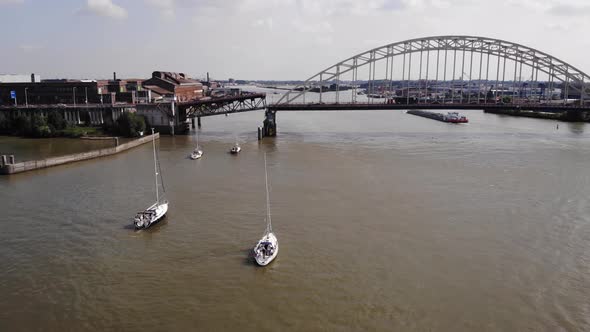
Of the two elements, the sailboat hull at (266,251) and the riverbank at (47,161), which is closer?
the sailboat hull at (266,251)

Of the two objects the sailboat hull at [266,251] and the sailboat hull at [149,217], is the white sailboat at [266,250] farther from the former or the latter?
the sailboat hull at [149,217]

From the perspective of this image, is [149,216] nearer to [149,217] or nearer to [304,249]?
[149,217]

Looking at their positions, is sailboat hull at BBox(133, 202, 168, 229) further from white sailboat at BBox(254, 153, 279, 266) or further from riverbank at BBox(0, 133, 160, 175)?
riverbank at BBox(0, 133, 160, 175)

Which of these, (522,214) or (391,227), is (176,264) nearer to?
(391,227)

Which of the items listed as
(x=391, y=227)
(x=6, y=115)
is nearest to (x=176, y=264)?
(x=391, y=227)

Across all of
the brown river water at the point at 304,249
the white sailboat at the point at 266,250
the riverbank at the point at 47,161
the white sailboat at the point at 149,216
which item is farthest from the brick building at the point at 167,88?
the white sailboat at the point at 266,250

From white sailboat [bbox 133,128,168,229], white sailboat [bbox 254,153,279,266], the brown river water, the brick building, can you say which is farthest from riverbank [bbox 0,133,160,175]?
the brick building
